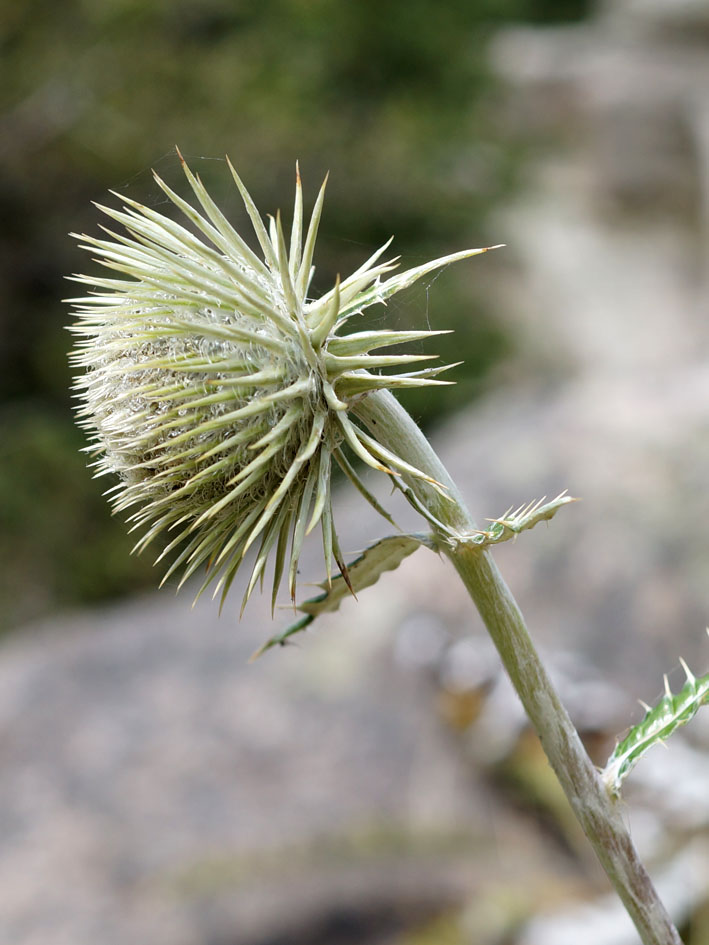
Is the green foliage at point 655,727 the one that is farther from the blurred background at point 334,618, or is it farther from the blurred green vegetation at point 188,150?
the blurred green vegetation at point 188,150

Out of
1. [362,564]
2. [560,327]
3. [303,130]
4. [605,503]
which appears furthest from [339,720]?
[560,327]

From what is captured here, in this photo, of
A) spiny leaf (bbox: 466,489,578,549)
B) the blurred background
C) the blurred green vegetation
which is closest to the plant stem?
spiny leaf (bbox: 466,489,578,549)

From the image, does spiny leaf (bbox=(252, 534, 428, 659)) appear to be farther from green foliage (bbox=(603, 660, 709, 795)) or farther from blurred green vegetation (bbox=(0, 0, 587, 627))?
blurred green vegetation (bbox=(0, 0, 587, 627))

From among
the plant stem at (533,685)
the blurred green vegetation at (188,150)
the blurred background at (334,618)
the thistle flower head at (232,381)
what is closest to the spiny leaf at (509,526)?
the plant stem at (533,685)

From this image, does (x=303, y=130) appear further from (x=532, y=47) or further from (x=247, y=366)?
(x=532, y=47)

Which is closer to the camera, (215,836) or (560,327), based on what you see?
(215,836)

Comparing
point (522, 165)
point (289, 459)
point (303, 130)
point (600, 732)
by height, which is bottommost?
point (600, 732)

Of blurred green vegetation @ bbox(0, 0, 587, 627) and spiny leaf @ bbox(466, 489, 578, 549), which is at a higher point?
blurred green vegetation @ bbox(0, 0, 587, 627)
